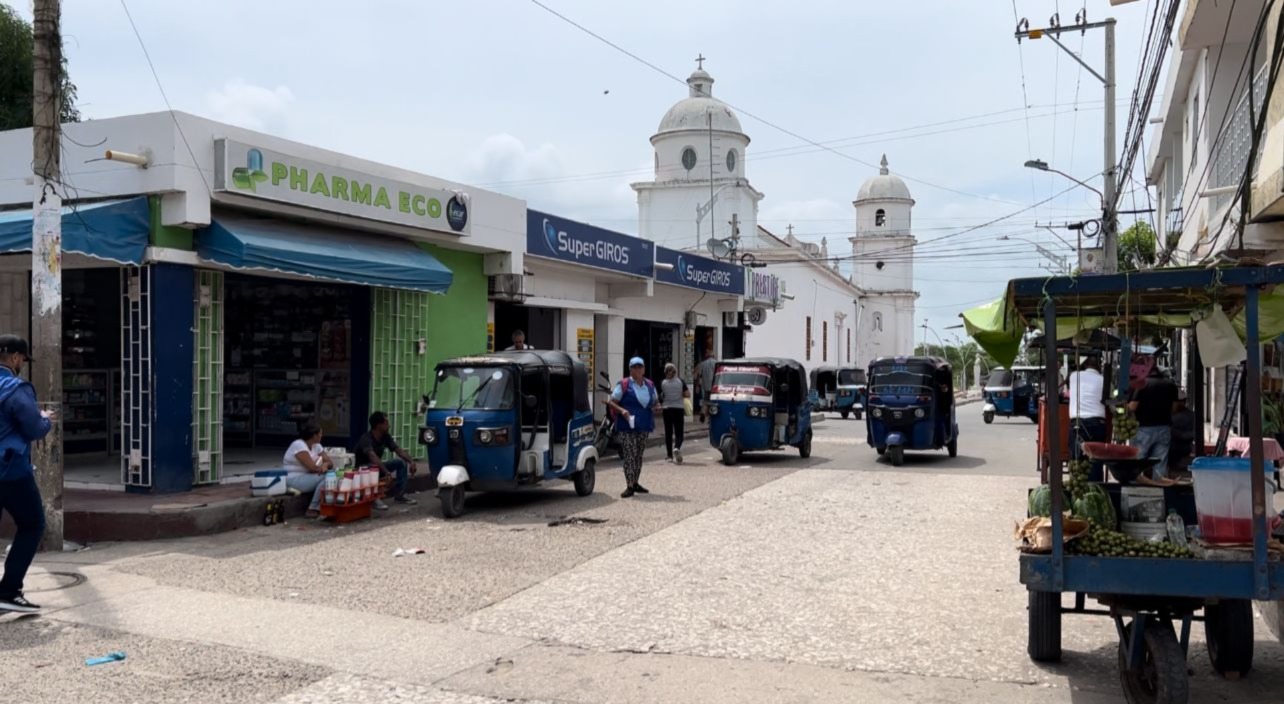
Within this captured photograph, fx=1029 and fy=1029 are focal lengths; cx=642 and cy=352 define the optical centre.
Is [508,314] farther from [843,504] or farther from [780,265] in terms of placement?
[780,265]

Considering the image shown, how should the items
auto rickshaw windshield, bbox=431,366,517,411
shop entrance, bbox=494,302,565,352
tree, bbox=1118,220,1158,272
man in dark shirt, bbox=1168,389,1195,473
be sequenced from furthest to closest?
tree, bbox=1118,220,1158,272, shop entrance, bbox=494,302,565,352, auto rickshaw windshield, bbox=431,366,517,411, man in dark shirt, bbox=1168,389,1195,473

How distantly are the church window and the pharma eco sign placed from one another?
117 feet

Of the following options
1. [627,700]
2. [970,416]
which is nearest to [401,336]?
[627,700]

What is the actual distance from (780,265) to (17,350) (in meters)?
44.8

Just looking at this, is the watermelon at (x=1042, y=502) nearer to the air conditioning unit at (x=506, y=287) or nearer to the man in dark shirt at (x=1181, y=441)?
the man in dark shirt at (x=1181, y=441)

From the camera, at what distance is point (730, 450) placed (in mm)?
17984

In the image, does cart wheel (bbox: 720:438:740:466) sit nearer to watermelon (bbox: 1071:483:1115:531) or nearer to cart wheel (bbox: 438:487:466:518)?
cart wheel (bbox: 438:487:466:518)

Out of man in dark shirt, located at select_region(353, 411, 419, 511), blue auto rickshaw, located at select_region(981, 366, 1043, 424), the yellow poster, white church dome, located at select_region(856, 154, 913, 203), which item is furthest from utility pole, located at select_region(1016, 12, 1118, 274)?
white church dome, located at select_region(856, 154, 913, 203)

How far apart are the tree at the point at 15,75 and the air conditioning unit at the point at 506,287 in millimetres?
11118

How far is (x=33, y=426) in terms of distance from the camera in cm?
725

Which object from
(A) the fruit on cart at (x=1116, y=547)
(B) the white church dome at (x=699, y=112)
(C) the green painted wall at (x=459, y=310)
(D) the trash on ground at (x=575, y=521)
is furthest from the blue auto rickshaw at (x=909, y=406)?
(B) the white church dome at (x=699, y=112)

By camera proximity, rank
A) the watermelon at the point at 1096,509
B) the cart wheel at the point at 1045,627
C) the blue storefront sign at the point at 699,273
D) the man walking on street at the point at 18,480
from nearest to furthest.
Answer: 1. the watermelon at the point at 1096,509
2. the cart wheel at the point at 1045,627
3. the man walking on street at the point at 18,480
4. the blue storefront sign at the point at 699,273

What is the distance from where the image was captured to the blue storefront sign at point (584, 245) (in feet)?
63.9

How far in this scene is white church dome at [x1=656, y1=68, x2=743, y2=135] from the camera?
164ft
